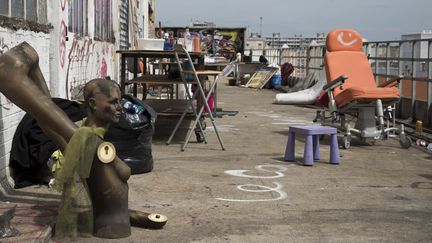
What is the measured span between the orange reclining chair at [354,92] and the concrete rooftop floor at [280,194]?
1.00 ft

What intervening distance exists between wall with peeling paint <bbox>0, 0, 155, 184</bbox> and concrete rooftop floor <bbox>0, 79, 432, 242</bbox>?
0.75m

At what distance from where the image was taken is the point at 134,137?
6293 millimetres

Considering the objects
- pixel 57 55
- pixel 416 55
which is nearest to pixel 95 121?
pixel 57 55

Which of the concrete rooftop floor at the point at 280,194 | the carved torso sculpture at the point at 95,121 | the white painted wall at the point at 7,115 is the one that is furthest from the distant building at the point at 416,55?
the carved torso sculpture at the point at 95,121

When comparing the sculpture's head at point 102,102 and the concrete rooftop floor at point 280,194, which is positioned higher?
the sculpture's head at point 102,102

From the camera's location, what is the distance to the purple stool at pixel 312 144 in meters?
7.18

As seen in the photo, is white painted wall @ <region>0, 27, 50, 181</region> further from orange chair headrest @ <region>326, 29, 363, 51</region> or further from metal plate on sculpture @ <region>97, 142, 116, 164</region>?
orange chair headrest @ <region>326, 29, 363, 51</region>

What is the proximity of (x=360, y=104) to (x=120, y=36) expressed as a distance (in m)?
8.35

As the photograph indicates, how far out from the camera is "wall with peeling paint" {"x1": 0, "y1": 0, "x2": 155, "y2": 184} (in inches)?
216

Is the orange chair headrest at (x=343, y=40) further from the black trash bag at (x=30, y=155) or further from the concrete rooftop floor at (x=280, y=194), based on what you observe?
the black trash bag at (x=30, y=155)

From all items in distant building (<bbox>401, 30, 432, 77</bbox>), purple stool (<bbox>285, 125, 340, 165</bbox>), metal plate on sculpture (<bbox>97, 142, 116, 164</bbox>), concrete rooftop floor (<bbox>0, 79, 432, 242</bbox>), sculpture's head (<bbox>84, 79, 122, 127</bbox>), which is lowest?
concrete rooftop floor (<bbox>0, 79, 432, 242</bbox>)

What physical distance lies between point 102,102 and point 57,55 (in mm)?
3651

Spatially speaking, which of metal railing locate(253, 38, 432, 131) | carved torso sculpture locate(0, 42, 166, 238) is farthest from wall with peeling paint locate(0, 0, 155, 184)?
metal railing locate(253, 38, 432, 131)

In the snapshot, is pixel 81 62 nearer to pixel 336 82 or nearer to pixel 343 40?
pixel 336 82
